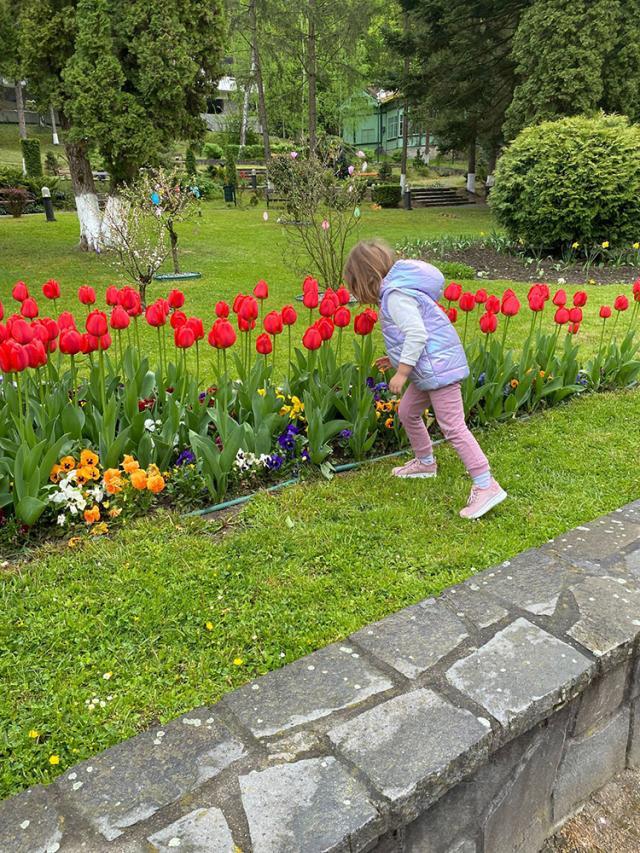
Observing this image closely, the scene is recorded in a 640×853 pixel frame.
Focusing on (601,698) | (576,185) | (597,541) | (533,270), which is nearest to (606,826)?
(601,698)

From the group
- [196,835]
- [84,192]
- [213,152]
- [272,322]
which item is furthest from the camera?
[213,152]

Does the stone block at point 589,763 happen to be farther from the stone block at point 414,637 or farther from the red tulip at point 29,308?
the red tulip at point 29,308

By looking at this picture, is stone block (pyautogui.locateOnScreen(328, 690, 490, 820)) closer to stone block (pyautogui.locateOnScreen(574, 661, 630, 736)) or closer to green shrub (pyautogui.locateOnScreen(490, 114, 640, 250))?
stone block (pyautogui.locateOnScreen(574, 661, 630, 736))

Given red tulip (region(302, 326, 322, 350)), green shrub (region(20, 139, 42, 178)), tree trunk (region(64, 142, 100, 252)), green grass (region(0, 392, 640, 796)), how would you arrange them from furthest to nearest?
green shrub (region(20, 139, 42, 178))
tree trunk (region(64, 142, 100, 252))
red tulip (region(302, 326, 322, 350))
green grass (region(0, 392, 640, 796))

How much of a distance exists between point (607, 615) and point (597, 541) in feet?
2.02

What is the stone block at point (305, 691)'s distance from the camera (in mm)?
1835

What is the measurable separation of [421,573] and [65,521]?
1545mm

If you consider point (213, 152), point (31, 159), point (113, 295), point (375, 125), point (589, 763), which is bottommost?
point (589, 763)

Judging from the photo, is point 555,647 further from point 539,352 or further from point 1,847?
point 539,352

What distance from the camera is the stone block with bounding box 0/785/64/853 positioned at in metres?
1.46

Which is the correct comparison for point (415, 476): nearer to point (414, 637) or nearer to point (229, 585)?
point (229, 585)

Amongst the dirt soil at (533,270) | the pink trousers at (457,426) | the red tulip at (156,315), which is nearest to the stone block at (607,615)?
the pink trousers at (457,426)

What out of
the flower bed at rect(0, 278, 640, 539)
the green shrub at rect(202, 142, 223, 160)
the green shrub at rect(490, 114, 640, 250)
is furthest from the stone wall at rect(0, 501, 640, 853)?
the green shrub at rect(202, 142, 223, 160)

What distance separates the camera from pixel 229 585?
8.70ft
